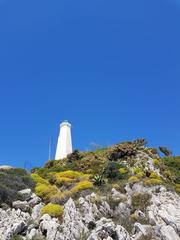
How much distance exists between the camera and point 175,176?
4450 cm

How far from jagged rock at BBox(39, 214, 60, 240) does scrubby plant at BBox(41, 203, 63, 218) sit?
801 millimetres

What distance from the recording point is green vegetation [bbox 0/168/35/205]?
2788 centimetres

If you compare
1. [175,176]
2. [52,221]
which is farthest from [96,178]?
[175,176]

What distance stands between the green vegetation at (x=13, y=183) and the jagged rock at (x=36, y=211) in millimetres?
1960

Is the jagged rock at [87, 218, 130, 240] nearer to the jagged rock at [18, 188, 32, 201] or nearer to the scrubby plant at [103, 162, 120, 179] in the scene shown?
the jagged rock at [18, 188, 32, 201]

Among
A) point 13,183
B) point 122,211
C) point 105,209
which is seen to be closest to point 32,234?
point 105,209

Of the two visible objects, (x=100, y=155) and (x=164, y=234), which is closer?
(x=164, y=234)

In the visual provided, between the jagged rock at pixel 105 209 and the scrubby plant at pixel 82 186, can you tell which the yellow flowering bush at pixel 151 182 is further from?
the jagged rock at pixel 105 209

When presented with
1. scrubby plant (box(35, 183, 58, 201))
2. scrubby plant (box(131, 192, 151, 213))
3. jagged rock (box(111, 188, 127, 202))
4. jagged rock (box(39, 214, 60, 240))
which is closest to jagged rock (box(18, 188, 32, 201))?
scrubby plant (box(35, 183, 58, 201))

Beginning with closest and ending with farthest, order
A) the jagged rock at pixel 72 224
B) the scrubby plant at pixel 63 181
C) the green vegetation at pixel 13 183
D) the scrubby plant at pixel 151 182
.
Result: the jagged rock at pixel 72 224, the green vegetation at pixel 13 183, the scrubby plant at pixel 151 182, the scrubby plant at pixel 63 181

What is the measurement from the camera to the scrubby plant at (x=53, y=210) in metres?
25.6

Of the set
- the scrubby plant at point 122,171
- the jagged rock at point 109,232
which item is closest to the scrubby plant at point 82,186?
the scrubby plant at point 122,171

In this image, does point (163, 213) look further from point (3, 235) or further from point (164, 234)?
point (3, 235)

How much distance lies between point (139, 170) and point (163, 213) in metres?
10.9
